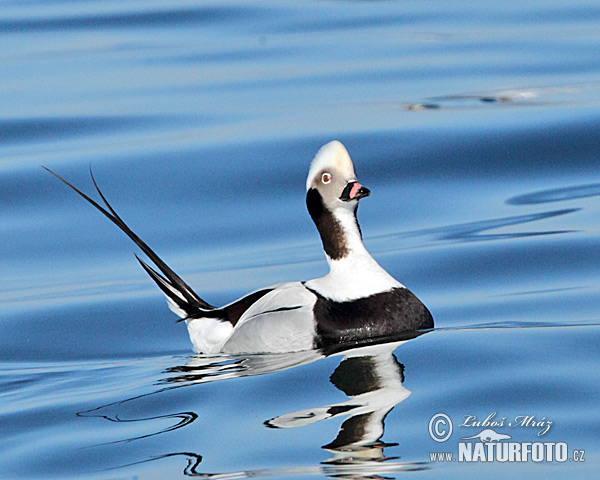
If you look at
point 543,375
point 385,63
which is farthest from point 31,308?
point 385,63

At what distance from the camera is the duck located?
243 inches

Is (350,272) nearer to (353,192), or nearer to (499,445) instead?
(353,192)

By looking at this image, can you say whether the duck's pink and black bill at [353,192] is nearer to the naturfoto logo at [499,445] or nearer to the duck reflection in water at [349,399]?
the duck reflection in water at [349,399]

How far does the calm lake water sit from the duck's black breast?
0.13m

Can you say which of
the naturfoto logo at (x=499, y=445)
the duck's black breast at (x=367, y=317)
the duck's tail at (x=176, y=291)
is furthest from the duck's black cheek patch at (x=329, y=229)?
the naturfoto logo at (x=499, y=445)

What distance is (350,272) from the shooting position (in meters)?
6.39

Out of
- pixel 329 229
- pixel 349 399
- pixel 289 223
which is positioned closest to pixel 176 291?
pixel 329 229

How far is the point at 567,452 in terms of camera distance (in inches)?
174

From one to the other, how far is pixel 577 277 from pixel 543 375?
2439 millimetres

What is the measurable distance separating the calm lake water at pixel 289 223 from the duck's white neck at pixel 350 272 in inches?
14.8

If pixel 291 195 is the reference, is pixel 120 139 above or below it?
above

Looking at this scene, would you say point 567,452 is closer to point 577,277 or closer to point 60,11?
point 577,277

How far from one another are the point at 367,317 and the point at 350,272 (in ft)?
1.09

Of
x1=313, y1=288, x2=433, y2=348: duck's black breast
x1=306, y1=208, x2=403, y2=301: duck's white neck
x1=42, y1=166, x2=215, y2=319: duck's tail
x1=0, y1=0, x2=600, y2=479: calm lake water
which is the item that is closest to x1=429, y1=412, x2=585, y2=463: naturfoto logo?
x1=0, y1=0, x2=600, y2=479: calm lake water
